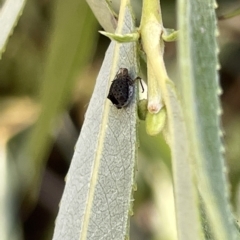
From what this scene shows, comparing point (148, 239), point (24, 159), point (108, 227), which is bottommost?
point (148, 239)

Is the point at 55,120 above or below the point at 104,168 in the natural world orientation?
below

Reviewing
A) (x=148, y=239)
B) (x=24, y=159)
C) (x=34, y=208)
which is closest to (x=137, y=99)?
(x=24, y=159)

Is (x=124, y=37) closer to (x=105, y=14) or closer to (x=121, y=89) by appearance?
(x=121, y=89)

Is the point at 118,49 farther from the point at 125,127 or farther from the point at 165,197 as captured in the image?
the point at 165,197

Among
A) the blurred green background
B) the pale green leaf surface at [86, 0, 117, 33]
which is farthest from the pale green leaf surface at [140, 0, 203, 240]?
the blurred green background

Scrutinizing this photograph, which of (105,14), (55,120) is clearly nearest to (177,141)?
(105,14)

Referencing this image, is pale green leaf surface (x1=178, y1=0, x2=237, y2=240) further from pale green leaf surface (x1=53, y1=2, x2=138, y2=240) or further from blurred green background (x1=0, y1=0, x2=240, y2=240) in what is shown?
blurred green background (x1=0, y1=0, x2=240, y2=240)
